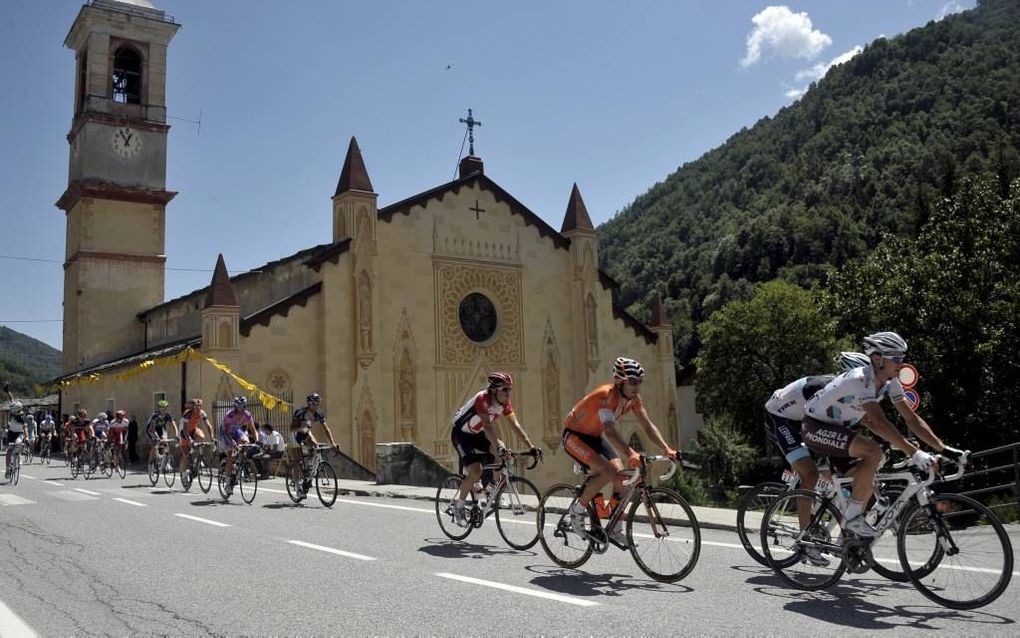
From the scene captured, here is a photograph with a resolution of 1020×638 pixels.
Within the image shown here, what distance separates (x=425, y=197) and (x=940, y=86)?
87528 mm

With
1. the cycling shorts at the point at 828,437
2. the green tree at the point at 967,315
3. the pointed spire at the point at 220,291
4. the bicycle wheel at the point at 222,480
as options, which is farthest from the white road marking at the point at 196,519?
the green tree at the point at 967,315

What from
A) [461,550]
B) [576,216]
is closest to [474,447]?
[461,550]

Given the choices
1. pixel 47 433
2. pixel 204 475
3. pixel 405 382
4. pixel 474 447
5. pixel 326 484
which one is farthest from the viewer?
pixel 47 433

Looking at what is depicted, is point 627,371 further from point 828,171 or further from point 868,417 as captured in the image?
point 828,171

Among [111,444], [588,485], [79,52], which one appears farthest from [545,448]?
[79,52]

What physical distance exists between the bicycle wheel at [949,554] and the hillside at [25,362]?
104 meters

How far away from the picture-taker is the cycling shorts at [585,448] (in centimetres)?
706

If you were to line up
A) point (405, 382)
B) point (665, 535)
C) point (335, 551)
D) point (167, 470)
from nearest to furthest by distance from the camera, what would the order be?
point (665, 535) < point (335, 551) < point (167, 470) < point (405, 382)

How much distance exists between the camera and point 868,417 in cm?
596

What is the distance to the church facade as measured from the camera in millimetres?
25781

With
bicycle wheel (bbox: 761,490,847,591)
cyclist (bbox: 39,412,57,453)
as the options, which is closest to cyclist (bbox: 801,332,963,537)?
bicycle wheel (bbox: 761,490,847,591)

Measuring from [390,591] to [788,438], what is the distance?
3531mm

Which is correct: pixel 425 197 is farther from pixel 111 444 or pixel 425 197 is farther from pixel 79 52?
pixel 79 52

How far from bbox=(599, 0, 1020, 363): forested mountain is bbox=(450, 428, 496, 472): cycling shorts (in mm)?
54821
